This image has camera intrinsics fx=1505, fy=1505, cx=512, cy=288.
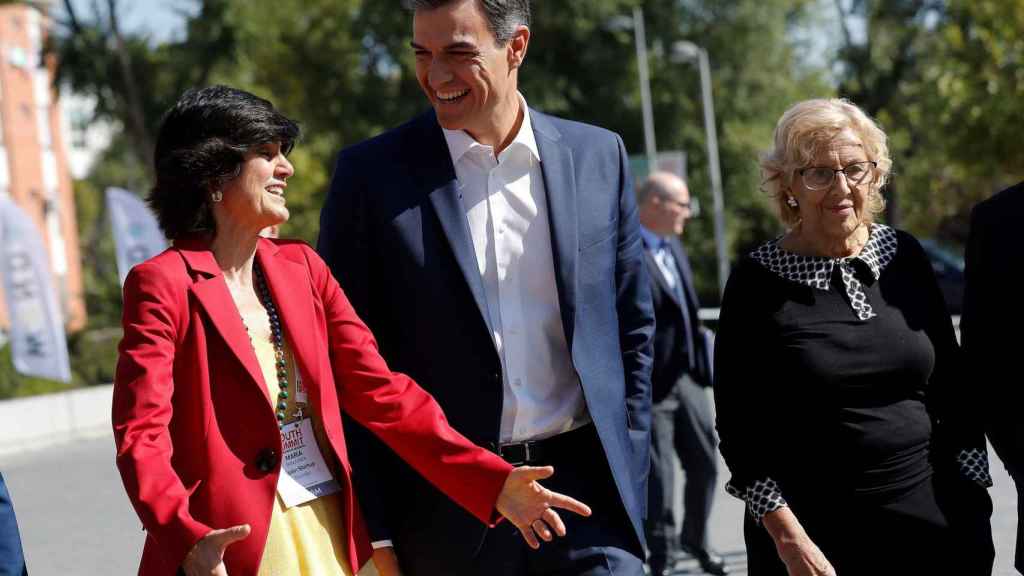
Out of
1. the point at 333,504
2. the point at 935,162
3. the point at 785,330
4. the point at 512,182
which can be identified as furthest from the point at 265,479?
the point at 935,162

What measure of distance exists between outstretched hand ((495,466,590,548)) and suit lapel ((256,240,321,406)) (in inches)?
19.2

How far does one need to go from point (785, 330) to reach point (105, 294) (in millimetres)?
31394

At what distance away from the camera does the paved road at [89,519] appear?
903 cm

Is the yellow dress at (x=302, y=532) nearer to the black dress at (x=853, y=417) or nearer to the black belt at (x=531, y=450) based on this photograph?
the black belt at (x=531, y=450)

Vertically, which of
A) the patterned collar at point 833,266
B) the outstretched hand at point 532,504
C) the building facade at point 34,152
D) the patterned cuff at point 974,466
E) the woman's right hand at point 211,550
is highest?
the building facade at point 34,152

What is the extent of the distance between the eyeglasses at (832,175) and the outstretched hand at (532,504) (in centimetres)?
121

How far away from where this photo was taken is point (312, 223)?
154ft

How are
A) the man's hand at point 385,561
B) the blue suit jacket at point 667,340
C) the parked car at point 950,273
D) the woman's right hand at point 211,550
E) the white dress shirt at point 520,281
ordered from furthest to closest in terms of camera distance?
the parked car at point 950,273 < the blue suit jacket at point 667,340 < the white dress shirt at point 520,281 < the man's hand at point 385,561 < the woman's right hand at point 211,550

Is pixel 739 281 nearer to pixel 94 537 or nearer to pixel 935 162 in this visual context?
pixel 94 537

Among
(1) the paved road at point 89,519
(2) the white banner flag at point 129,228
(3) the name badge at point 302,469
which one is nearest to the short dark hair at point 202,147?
(3) the name badge at point 302,469

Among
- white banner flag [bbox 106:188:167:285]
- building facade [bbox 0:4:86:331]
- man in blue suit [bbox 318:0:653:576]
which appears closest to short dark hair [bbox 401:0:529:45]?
man in blue suit [bbox 318:0:653:576]

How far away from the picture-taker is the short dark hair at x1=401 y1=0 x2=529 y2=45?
3682mm

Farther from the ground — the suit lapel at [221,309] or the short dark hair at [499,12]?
the short dark hair at [499,12]

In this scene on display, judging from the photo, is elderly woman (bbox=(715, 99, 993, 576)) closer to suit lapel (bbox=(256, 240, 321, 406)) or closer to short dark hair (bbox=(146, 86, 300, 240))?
suit lapel (bbox=(256, 240, 321, 406))
